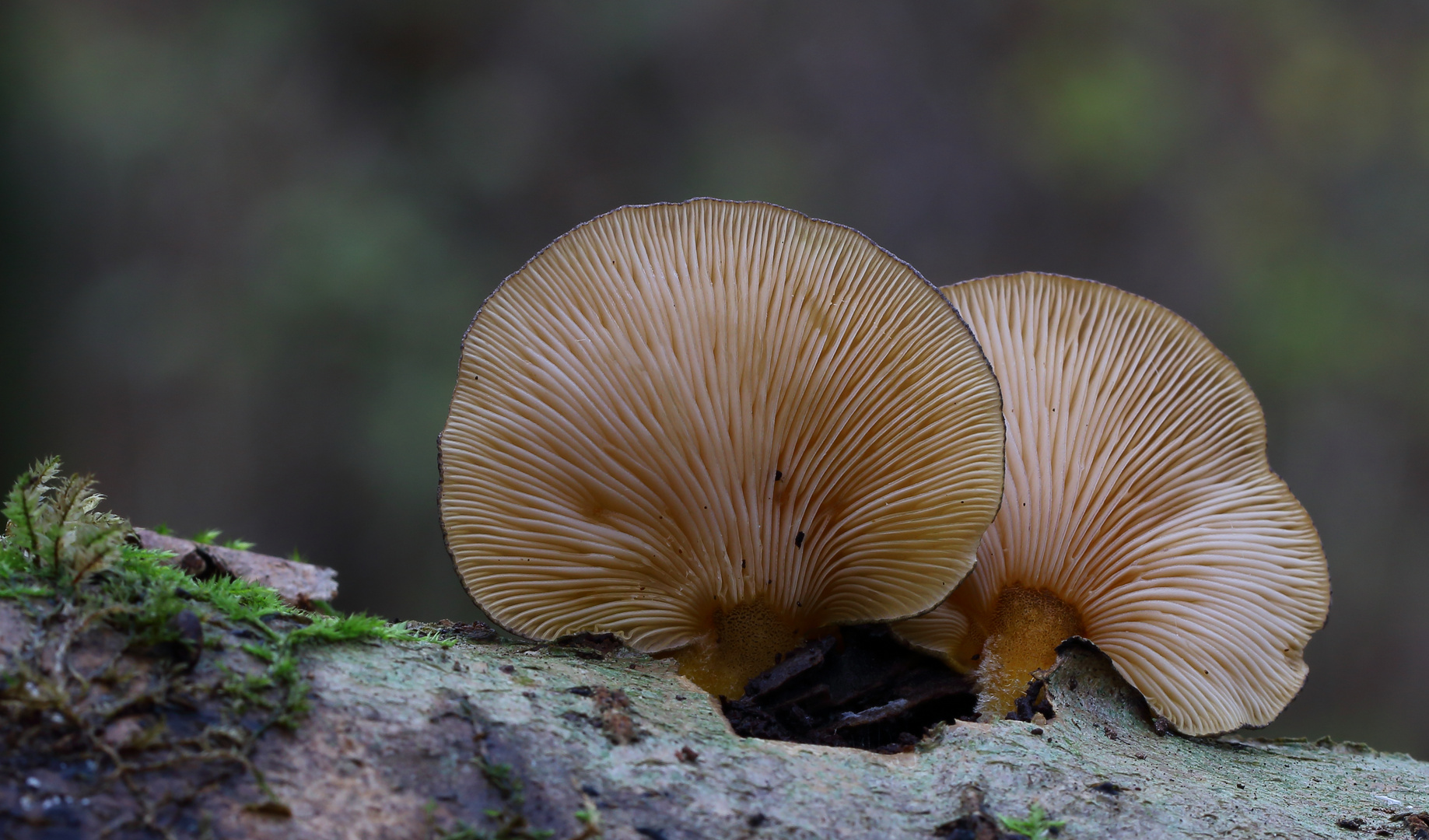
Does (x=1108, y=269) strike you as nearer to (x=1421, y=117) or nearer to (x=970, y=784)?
(x=1421, y=117)

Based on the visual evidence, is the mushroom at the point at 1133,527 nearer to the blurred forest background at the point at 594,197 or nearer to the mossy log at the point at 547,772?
the mossy log at the point at 547,772

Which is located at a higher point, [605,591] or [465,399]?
[465,399]

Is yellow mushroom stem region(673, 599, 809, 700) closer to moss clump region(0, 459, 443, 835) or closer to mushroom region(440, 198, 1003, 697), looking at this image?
mushroom region(440, 198, 1003, 697)

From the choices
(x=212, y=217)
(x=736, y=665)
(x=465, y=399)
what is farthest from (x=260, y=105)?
(x=736, y=665)

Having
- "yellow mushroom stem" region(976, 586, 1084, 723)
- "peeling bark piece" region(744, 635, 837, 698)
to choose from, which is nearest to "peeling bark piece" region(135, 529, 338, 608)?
"peeling bark piece" region(744, 635, 837, 698)

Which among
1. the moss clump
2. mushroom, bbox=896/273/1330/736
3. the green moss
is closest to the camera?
the moss clump

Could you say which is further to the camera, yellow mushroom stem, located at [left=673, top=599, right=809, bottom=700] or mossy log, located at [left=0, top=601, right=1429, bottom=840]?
yellow mushroom stem, located at [left=673, top=599, right=809, bottom=700]
